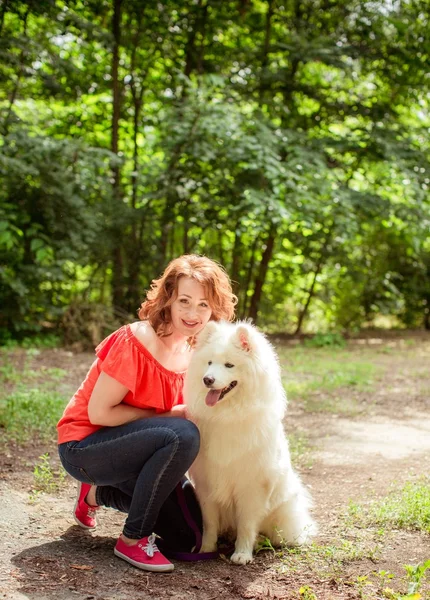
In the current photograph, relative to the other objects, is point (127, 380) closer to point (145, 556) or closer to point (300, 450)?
point (145, 556)

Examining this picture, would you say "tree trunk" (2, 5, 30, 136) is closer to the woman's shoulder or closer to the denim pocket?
the woman's shoulder

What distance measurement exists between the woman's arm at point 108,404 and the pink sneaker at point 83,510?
462 millimetres

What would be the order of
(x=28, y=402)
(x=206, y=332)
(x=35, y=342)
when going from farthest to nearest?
(x=35, y=342) → (x=28, y=402) → (x=206, y=332)

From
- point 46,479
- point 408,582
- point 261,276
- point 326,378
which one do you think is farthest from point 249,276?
point 408,582

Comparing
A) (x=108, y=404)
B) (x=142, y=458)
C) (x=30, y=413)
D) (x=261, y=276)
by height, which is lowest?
(x=30, y=413)

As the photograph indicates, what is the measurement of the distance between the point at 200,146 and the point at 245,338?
5716 mm

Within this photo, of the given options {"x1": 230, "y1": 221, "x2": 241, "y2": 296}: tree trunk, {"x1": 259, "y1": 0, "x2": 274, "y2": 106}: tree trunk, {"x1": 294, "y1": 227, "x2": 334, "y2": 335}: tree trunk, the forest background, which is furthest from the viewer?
{"x1": 294, "y1": 227, "x2": 334, "y2": 335}: tree trunk

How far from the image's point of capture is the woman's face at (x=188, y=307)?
292cm

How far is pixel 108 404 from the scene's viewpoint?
2770mm

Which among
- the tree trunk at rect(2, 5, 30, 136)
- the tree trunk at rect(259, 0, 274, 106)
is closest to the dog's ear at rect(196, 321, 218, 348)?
the tree trunk at rect(2, 5, 30, 136)

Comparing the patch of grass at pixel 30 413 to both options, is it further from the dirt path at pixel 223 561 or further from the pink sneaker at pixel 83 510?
the pink sneaker at pixel 83 510

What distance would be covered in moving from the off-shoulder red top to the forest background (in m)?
4.54

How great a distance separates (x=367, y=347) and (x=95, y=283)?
436 centimetres

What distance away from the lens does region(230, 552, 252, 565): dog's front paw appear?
285 centimetres
